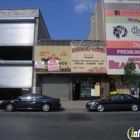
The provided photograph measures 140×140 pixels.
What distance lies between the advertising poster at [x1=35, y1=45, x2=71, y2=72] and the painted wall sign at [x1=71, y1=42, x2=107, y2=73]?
0.60 meters

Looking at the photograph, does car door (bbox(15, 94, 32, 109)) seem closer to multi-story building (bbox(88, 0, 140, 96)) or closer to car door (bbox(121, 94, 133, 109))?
car door (bbox(121, 94, 133, 109))

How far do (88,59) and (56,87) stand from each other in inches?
171

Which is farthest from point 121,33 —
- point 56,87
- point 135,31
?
point 56,87

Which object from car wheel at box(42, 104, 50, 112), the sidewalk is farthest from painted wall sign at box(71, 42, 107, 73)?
car wheel at box(42, 104, 50, 112)

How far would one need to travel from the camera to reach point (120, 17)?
21.3m

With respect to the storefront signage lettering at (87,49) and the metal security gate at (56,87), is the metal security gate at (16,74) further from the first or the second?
the storefront signage lettering at (87,49)

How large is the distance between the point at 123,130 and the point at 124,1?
17.1m

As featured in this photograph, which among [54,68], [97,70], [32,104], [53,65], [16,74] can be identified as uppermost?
[53,65]

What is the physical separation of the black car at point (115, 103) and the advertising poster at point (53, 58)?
641 centimetres

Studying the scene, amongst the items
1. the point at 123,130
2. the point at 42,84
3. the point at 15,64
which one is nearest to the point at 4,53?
the point at 15,64

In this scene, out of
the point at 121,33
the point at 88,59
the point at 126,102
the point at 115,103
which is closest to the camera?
the point at 115,103

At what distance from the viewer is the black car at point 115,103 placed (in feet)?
47.9

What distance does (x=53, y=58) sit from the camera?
20484mm

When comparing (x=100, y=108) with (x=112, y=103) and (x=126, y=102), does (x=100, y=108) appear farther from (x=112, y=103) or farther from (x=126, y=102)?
(x=126, y=102)
